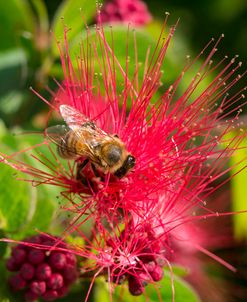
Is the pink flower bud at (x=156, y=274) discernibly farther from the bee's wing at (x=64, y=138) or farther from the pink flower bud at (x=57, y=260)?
the bee's wing at (x=64, y=138)

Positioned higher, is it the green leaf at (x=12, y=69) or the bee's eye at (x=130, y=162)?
the bee's eye at (x=130, y=162)

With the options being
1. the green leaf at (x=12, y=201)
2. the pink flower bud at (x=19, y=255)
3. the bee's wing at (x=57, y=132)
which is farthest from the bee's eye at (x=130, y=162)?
the pink flower bud at (x=19, y=255)

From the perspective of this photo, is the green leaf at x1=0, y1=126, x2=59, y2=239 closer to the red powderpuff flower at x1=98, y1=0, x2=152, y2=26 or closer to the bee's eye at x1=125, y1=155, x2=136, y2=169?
the bee's eye at x1=125, y1=155, x2=136, y2=169

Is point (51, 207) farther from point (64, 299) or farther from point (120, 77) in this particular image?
point (120, 77)

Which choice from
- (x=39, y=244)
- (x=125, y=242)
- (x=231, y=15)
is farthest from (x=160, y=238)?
Result: (x=231, y=15)

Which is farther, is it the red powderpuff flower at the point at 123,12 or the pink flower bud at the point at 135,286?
the red powderpuff flower at the point at 123,12

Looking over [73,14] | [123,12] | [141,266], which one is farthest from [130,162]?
[123,12]
